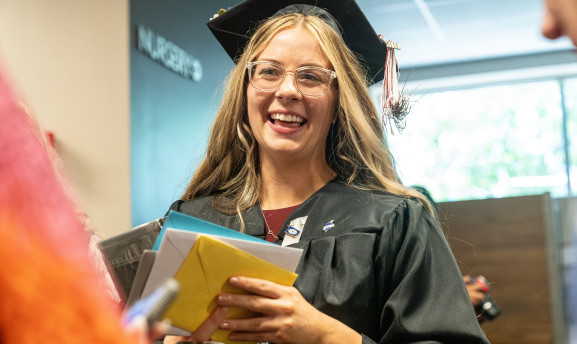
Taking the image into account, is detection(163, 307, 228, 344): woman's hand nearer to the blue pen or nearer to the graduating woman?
the graduating woman

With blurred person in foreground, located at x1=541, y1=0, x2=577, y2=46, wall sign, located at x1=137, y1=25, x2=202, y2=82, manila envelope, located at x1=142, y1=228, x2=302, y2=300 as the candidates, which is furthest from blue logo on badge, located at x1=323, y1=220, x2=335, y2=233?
wall sign, located at x1=137, y1=25, x2=202, y2=82

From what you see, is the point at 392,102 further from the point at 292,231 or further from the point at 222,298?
the point at 222,298

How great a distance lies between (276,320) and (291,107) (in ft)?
2.29

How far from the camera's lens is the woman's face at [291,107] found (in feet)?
6.24

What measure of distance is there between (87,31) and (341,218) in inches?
118

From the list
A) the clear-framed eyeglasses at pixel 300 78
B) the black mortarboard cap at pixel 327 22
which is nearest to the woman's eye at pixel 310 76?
the clear-framed eyeglasses at pixel 300 78

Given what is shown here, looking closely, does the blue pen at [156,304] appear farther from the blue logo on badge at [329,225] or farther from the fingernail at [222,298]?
the blue logo on badge at [329,225]

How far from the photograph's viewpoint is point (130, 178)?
13.8 feet

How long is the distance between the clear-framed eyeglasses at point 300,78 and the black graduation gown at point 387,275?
35 cm

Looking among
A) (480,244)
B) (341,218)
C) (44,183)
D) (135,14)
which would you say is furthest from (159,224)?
(135,14)

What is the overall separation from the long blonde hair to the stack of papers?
0.69 meters

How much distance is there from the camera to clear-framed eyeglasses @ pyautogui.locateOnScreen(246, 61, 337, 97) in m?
1.92

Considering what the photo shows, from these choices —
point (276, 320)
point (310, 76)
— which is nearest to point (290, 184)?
point (310, 76)

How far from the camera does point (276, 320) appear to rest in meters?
1.39
